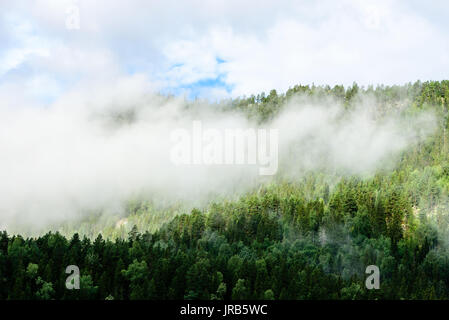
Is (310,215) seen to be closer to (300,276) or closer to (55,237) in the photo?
(300,276)

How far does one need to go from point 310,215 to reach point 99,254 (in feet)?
264

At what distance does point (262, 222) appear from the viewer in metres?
183

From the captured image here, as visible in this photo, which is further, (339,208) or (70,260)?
(339,208)
